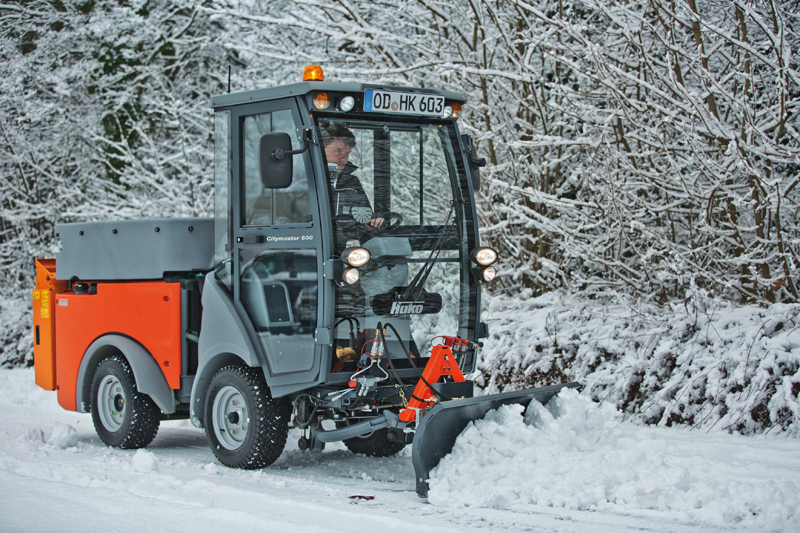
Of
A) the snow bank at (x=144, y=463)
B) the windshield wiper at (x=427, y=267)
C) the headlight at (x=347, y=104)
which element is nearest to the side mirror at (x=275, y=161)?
the headlight at (x=347, y=104)

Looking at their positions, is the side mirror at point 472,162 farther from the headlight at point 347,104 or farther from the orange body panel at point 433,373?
the orange body panel at point 433,373

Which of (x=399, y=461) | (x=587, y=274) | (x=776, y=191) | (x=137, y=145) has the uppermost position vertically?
(x=137, y=145)

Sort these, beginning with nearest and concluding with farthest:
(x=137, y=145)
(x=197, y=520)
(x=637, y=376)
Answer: (x=197, y=520) → (x=637, y=376) → (x=137, y=145)

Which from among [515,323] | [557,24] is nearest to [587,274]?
[515,323]

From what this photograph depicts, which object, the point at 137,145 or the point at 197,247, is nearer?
the point at 197,247

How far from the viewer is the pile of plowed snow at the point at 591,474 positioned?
4.12 metres

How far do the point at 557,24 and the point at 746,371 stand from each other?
3.16 meters

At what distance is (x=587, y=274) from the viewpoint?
912cm

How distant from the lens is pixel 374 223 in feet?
16.9

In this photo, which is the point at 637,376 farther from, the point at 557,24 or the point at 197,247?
the point at 197,247

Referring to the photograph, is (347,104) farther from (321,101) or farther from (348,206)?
(348,206)

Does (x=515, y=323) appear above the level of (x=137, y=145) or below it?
below

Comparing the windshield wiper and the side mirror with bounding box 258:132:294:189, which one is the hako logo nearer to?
the windshield wiper

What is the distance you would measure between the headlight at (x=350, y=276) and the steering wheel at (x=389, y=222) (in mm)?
349
